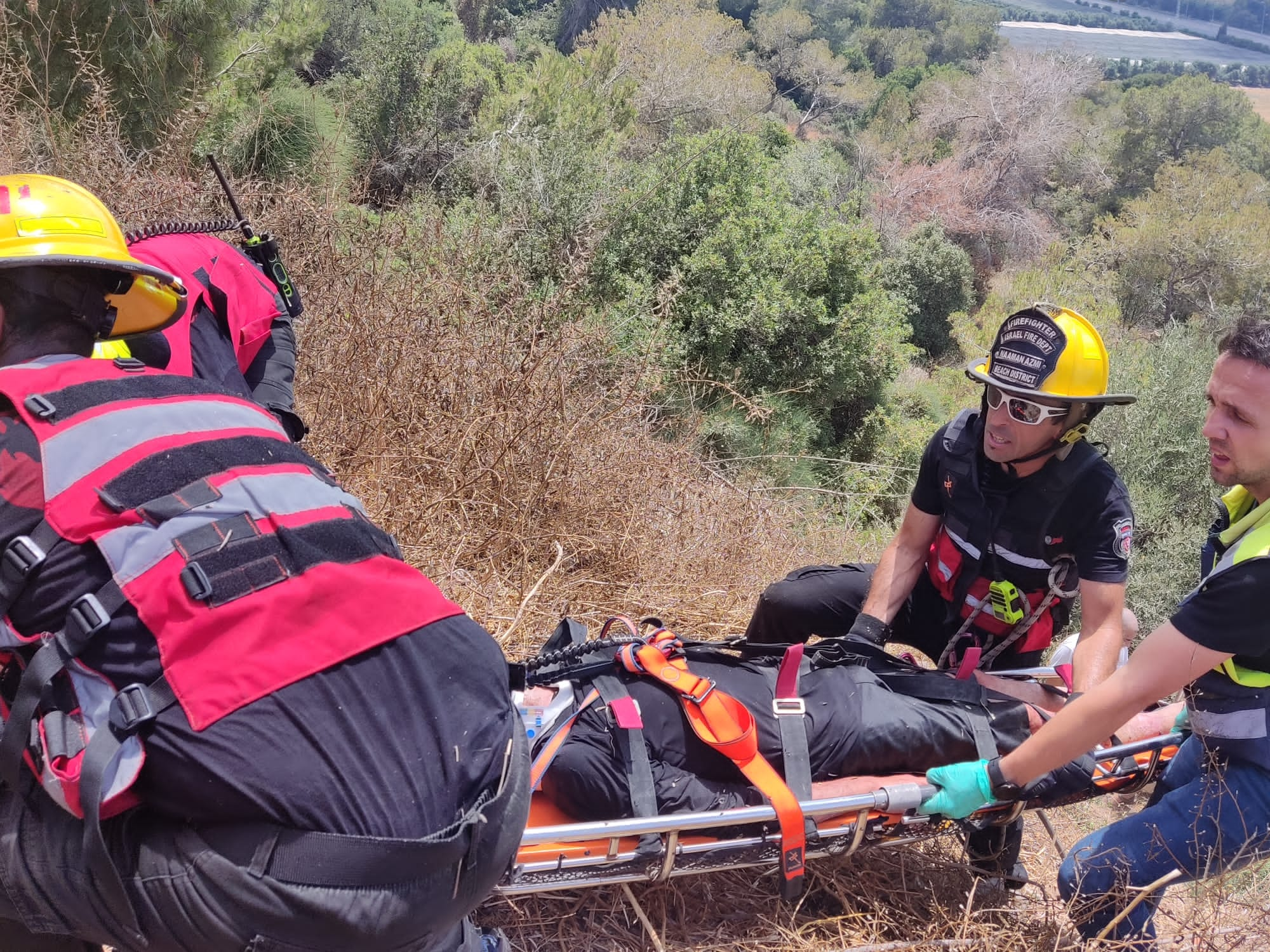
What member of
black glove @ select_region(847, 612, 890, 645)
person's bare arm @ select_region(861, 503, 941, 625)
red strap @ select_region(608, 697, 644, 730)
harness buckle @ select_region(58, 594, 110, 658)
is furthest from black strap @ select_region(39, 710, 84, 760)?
person's bare arm @ select_region(861, 503, 941, 625)

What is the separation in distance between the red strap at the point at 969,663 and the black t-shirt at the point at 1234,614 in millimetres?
737

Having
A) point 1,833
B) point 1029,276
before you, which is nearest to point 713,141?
point 1,833

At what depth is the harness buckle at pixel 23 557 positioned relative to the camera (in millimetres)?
1226

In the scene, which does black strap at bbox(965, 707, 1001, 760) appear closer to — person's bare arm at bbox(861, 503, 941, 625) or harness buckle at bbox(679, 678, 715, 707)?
person's bare arm at bbox(861, 503, 941, 625)

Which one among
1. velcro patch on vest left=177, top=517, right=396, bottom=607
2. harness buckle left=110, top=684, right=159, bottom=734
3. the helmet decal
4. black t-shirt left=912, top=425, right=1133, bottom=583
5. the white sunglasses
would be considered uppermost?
velcro patch on vest left=177, top=517, right=396, bottom=607

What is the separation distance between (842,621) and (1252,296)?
31111 millimetres

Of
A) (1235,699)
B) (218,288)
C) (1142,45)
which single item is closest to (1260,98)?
(1142,45)

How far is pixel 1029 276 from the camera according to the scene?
90.6ft

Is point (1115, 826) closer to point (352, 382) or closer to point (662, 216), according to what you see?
point (352, 382)

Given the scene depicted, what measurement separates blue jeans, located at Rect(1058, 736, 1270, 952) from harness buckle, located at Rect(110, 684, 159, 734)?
2295mm

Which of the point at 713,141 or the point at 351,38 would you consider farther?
the point at 351,38

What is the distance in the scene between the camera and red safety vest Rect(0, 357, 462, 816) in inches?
48.8

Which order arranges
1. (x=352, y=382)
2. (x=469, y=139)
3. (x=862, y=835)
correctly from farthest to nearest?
(x=469, y=139) < (x=352, y=382) < (x=862, y=835)

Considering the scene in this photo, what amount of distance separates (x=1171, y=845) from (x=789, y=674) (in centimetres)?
105
